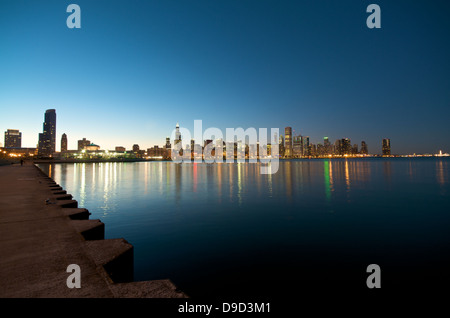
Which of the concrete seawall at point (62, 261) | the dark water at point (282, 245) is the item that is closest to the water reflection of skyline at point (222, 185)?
the dark water at point (282, 245)

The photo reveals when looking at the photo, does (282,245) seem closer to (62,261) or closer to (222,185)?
(62,261)

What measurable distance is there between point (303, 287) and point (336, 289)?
36.7 inches

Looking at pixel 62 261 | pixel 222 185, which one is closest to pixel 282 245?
pixel 62 261

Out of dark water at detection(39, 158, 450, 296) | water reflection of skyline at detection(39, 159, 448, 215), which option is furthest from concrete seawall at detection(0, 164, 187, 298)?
water reflection of skyline at detection(39, 159, 448, 215)

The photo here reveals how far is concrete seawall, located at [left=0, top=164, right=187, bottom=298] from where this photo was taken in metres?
3.68

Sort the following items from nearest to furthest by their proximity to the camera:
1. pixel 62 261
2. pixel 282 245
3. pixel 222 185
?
pixel 62 261, pixel 282 245, pixel 222 185

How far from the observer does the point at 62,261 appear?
15.6ft

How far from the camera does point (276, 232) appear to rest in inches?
495

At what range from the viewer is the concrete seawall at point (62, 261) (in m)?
3.68

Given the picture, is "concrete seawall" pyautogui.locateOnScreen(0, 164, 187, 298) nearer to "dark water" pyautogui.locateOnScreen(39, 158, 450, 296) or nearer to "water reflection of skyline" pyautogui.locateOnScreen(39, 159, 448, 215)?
"dark water" pyautogui.locateOnScreen(39, 158, 450, 296)

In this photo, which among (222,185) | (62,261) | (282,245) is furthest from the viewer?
(222,185)

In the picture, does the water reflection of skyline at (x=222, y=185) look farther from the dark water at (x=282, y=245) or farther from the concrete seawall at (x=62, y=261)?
the concrete seawall at (x=62, y=261)
